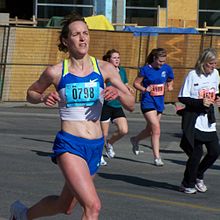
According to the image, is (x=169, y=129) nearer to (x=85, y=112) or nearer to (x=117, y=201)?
(x=117, y=201)

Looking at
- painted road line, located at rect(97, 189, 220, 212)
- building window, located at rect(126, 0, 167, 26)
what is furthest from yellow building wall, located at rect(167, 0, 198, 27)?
painted road line, located at rect(97, 189, 220, 212)

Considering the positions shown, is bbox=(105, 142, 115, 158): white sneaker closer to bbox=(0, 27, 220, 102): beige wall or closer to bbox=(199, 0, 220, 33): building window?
bbox=(0, 27, 220, 102): beige wall

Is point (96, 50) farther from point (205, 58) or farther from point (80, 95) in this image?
point (80, 95)

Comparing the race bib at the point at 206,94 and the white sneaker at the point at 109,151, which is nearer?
the race bib at the point at 206,94

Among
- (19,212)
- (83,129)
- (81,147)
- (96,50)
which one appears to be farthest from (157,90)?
(96,50)

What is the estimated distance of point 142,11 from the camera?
125ft

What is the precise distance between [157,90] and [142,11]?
991 inches

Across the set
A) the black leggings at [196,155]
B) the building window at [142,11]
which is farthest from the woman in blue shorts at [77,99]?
the building window at [142,11]

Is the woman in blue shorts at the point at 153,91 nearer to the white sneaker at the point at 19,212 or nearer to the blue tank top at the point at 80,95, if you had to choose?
the white sneaker at the point at 19,212

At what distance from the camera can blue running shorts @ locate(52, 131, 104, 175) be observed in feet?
22.4

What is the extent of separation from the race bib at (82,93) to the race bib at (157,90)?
6.32 meters

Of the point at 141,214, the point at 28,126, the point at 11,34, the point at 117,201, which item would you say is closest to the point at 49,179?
the point at 117,201

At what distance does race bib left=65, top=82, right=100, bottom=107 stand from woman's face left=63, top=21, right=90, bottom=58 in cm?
25

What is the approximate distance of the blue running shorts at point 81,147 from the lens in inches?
269
